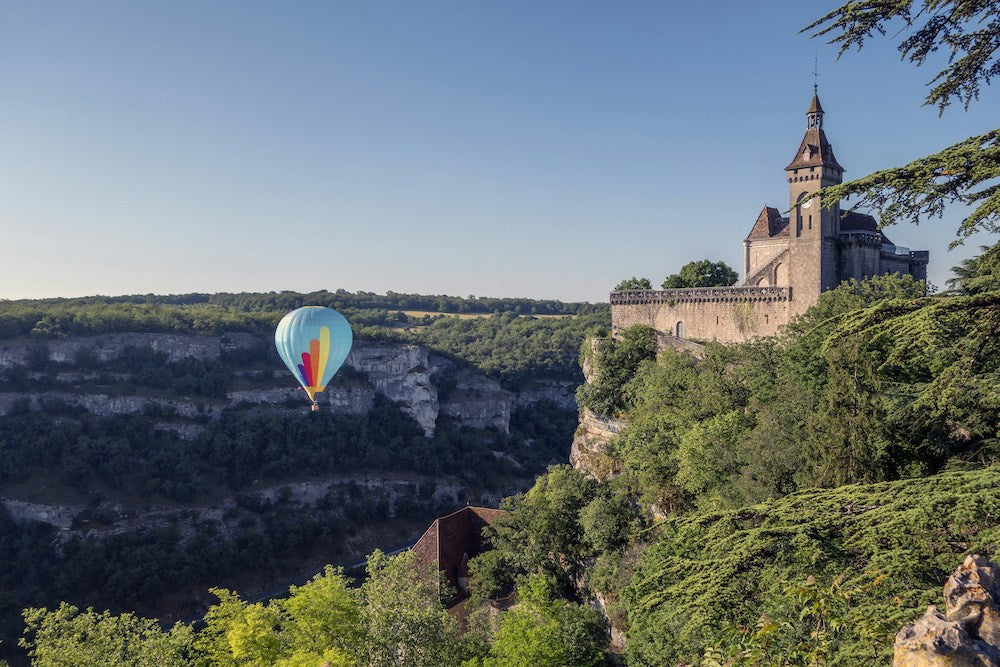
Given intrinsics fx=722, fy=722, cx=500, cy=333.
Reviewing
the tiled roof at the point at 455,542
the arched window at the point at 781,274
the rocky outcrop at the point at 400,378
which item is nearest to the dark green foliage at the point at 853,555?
the tiled roof at the point at 455,542

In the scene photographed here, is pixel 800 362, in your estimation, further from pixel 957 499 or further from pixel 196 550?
pixel 196 550

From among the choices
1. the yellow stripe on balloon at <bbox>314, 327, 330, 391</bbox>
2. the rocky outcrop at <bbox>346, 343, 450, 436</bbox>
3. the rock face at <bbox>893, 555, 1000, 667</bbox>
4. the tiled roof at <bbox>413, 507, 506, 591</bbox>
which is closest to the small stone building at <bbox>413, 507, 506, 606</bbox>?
the tiled roof at <bbox>413, 507, 506, 591</bbox>

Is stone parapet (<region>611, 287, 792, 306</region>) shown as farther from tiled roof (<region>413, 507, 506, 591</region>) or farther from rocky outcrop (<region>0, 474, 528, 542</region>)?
rocky outcrop (<region>0, 474, 528, 542</region>)

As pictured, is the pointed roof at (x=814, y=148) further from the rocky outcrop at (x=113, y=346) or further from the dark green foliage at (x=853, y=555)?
the rocky outcrop at (x=113, y=346)

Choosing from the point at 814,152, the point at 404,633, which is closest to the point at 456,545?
the point at 404,633

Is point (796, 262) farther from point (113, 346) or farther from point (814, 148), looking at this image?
point (113, 346)

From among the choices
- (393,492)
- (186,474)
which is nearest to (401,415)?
(393,492)
